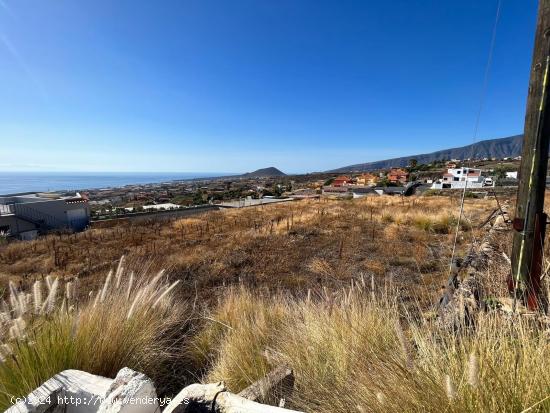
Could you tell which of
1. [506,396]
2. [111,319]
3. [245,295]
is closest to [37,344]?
[111,319]

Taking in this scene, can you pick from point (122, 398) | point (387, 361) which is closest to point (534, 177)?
point (387, 361)

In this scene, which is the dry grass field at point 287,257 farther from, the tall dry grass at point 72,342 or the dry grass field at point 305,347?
the tall dry grass at point 72,342

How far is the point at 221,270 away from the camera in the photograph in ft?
20.2

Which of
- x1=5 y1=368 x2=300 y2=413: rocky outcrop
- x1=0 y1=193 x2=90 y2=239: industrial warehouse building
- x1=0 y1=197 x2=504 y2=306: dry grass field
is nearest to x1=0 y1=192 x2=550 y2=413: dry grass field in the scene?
x1=5 y1=368 x2=300 y2=413: rocky outcrop

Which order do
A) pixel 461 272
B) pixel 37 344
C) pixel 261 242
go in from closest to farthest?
pixel 37 344 → pixel 461 272 → pixel 261 242

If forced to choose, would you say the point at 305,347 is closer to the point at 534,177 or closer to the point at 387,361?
the point at 387,361

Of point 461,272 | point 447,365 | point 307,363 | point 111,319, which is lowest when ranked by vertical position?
point 461,272

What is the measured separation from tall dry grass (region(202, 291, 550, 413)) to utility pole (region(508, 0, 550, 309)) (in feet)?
3.18

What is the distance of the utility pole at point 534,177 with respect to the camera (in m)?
2.33

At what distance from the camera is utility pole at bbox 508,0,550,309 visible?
91.8 inches

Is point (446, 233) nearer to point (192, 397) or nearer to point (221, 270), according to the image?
point (221, 270)

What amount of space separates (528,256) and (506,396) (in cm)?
194

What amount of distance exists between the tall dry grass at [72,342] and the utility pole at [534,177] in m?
3.10

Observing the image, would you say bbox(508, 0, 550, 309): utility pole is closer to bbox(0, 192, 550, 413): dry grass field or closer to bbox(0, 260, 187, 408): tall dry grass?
bbox(0, 192, 550, 413): dry grass field
